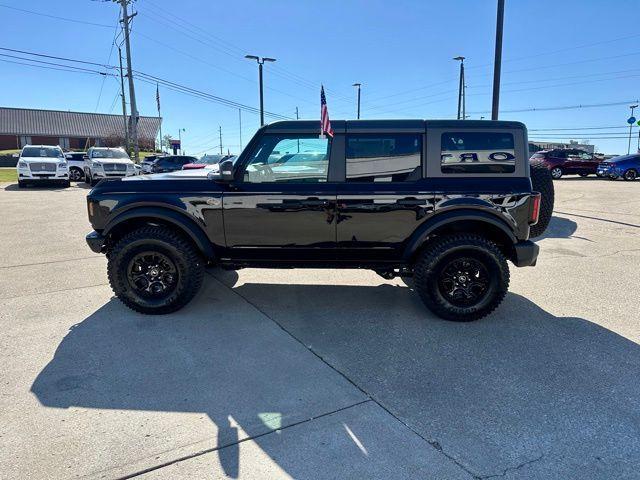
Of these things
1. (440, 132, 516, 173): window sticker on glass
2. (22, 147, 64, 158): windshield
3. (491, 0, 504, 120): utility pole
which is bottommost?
(440, 132, 516, 173): window sticker on glass

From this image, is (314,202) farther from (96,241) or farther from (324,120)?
(96,241)

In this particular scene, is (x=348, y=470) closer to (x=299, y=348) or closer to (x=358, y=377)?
(x=358, y=377)

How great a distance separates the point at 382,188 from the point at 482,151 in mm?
1054

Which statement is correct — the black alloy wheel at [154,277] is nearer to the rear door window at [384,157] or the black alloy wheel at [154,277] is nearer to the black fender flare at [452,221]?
the rear door window at [384,157]

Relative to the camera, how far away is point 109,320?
4.30m

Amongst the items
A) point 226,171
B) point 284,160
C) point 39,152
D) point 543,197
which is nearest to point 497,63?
point 543,197

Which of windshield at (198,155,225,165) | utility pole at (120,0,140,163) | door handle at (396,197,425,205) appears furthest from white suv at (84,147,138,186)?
door handle at (396,197,425,205)

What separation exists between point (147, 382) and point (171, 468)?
0.97 m

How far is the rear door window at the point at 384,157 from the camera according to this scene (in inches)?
167

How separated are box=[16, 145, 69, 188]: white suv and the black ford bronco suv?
57.6 ft

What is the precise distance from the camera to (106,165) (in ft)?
65.6

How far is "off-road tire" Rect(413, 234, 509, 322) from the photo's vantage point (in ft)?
13.8

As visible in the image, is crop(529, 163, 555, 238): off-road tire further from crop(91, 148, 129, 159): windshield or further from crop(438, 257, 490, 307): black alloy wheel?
crop(91, 148, 129, 159): windshield

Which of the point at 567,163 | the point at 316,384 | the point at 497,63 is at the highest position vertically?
the point at 497,63
